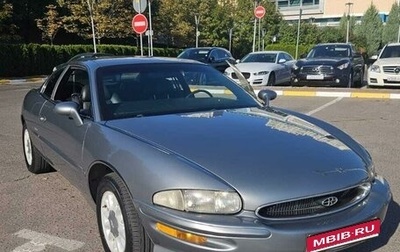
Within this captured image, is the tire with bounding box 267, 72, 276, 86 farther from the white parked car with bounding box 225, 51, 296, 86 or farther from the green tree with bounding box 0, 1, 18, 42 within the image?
the green tree with bounding box 0, 1, 18, 42

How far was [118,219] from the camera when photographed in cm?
288

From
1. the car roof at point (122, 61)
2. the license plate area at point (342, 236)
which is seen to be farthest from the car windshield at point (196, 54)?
the license plate area at point (342, 236)

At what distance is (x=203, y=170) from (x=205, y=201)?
185 mm

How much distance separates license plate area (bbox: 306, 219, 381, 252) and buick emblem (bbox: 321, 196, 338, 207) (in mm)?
147

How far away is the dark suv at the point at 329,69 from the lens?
44.2ft

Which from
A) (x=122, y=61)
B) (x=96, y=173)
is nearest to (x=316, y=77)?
(x=122, y=61)

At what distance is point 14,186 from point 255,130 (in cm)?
293

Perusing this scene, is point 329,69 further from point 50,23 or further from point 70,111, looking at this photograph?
point 50,23

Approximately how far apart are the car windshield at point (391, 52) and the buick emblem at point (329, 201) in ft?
42.1

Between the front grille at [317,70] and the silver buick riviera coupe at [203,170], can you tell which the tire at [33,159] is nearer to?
the silver buick riviera coupe at [203,170]

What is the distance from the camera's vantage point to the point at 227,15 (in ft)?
161

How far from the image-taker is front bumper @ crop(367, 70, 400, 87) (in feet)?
42.0

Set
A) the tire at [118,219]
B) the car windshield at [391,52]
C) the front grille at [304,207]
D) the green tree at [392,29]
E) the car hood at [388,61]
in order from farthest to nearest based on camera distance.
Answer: the green tree at [392,29]
the car windshield at [391,52]
the car hood at [388,61]
the tire at [118,219]
the front grille at [304,207]

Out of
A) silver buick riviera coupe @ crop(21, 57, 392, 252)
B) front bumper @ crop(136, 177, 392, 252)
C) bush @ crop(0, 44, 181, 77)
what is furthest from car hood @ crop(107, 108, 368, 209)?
bush @ crop(0, 44, 181, 77)
